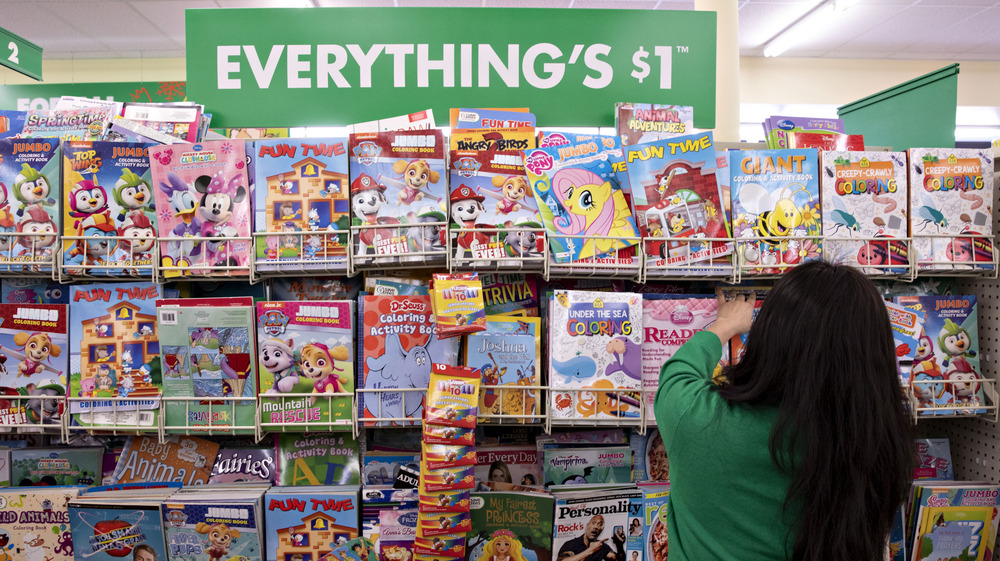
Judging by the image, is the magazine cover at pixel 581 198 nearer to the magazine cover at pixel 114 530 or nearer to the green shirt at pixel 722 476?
the green shirt at pixel 722 476

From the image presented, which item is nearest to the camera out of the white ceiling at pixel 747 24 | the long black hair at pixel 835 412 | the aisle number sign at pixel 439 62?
the long black hair at pixel 835 412

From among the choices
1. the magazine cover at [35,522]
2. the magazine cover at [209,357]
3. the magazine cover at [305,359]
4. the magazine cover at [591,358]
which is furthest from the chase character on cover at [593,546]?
the magazine cover at [35,522]

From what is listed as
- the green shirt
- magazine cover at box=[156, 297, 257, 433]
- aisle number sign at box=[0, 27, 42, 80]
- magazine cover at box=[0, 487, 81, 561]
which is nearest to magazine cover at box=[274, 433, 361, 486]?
magazine cover at box=[156, 297, 257, 433]

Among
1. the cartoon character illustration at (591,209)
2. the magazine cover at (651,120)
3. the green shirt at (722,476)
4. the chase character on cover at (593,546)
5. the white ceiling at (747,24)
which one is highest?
the white ceiling at (747,24)

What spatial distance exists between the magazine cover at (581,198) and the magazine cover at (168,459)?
128cm

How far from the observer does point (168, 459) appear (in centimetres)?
198

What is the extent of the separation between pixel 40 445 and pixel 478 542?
1447 millimetres

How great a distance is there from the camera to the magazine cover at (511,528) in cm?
185

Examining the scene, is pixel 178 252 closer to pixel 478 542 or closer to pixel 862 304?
pixel 478 542

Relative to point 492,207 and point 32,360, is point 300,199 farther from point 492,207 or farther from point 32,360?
point 32,360

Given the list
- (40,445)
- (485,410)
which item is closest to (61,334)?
(40,445)

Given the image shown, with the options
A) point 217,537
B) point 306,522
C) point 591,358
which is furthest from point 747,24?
point 217,537

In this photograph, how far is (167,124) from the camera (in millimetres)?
1995

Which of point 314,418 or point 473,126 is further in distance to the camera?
point 473,126
